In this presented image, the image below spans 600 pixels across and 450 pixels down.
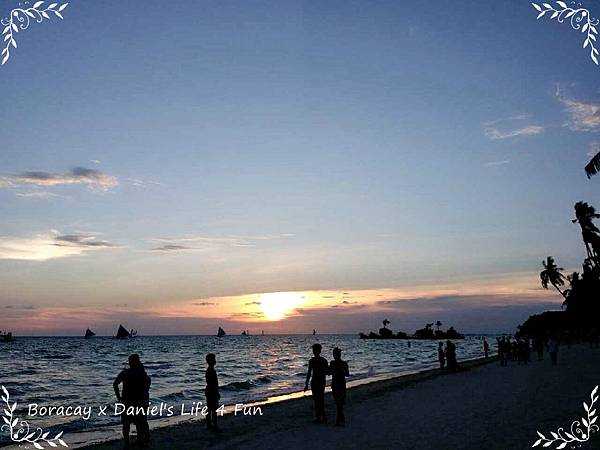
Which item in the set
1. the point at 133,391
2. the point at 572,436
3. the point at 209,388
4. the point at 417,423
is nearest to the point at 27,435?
the point at 209,388

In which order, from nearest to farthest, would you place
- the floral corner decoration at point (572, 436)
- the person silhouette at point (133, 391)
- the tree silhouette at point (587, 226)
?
the floral corner decoration at point (572, 436) → the person silhouette at point (133, 391) → the tree silhouette at point (587, 226)

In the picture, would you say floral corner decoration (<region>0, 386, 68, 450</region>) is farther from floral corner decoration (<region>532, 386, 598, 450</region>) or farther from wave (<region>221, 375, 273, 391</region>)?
wave (<region>221, 375, 273, 391</region>)

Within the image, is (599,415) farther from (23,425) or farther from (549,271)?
(549,271)

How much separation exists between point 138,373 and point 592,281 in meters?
71.5

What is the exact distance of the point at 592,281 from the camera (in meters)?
67.9

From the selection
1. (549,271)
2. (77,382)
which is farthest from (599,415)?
(549,271)

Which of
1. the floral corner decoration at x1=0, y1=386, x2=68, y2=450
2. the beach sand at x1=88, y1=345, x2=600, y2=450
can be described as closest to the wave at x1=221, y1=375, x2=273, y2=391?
the beach sand at x1=88, y1=345, x2=600, y2=450

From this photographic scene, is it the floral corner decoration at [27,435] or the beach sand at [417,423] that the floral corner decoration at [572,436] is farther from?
the floral corner decoration at [27,435]

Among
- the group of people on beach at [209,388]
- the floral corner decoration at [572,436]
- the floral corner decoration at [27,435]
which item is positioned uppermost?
the group of people on beach at [209,388]

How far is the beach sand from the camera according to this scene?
11.5 metres

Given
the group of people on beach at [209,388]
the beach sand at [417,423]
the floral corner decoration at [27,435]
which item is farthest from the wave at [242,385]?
the group of people on beach at [209,388]

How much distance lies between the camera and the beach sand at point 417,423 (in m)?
11.5

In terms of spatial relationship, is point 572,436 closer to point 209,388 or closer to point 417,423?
point 417,423

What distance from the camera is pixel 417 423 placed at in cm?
1400
